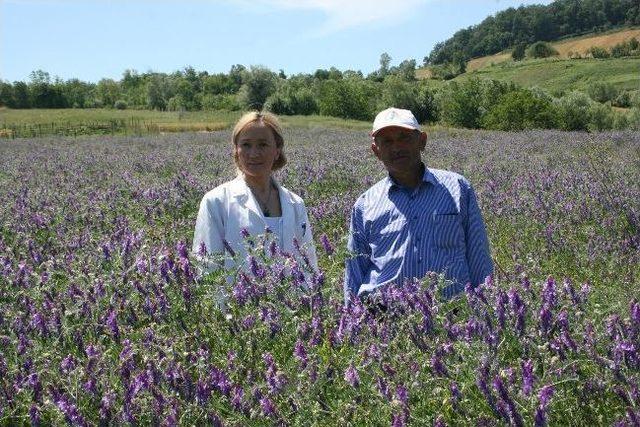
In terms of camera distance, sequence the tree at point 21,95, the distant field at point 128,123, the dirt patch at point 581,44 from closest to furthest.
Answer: the distant field at point 128,123
the tree at point 21,95
the dirt patch at point 581,44

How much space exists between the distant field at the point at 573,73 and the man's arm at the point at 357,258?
73.8 m

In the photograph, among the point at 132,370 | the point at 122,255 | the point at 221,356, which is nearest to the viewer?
the point at 132,370

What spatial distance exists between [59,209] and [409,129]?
4.33m

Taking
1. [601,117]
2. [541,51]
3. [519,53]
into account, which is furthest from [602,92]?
[519,53]

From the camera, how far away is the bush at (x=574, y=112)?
143 feet

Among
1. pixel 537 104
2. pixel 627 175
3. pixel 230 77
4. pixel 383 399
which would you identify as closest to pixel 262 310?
pixel 383 399

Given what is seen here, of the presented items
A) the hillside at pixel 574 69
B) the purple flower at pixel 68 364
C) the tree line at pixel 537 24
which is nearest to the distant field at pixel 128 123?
the purple flower at pixel 68 364

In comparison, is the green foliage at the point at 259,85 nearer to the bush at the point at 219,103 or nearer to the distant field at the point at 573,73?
the bush at the point at 219,103

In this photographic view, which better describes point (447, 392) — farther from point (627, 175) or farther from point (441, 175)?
point (627, 175)

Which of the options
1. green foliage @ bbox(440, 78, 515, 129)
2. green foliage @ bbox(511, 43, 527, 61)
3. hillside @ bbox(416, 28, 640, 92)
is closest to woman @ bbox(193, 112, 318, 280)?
green foliage @ bbox(440, 78, 515, 129)

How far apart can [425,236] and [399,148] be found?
0.46 meters

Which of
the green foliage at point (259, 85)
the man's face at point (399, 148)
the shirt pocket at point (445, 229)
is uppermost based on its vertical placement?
the green foliage at point (259, 85)

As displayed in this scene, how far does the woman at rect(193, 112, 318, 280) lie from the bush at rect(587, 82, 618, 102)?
7069cm

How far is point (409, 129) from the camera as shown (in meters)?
3.17
